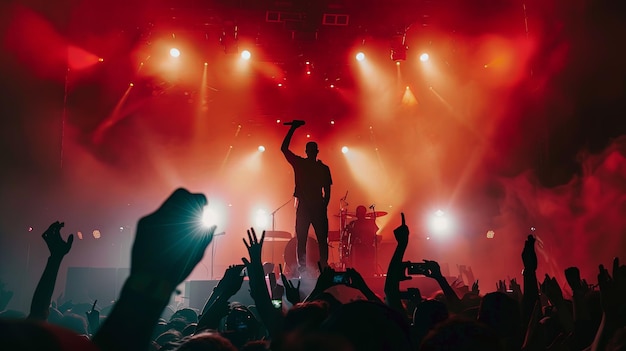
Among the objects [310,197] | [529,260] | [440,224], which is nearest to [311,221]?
[310,197]

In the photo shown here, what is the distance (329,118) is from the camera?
19969 millimetres

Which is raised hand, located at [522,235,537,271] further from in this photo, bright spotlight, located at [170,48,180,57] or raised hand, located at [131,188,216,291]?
bright spotlight, located at [170,48,180,57]

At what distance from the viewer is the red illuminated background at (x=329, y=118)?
43.2ft

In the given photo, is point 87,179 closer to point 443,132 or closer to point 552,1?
point 443,132

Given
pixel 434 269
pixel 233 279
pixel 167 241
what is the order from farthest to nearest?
pixel 434 269 < pixel 233 279 < pixel 167 241

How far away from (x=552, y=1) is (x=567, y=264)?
739 cm

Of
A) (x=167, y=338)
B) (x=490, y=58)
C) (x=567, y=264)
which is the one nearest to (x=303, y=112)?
(x=490, y=58)

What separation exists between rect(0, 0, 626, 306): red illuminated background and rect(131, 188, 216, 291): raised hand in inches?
478

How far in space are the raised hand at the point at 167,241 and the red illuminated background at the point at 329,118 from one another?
39.8ft

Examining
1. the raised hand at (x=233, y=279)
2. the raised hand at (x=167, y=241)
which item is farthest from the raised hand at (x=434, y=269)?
the raised hand at (x=167, y=241)

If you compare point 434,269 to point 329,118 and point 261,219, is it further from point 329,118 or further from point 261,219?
point 261,219

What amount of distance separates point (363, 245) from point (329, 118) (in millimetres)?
9053

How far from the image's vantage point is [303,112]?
19781 millimetres

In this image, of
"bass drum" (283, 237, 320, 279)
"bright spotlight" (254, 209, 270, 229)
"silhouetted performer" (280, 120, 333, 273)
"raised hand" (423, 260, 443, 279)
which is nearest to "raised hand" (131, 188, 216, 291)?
"raised hand" (423, 260, 443, 279)
